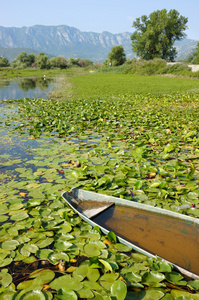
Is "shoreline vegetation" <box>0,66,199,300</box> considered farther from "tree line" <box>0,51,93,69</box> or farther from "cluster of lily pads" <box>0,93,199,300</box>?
"tree line" <box>0,51,93,69</box>

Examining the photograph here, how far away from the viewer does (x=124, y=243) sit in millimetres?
1799

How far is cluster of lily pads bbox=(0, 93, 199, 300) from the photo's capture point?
1.46m

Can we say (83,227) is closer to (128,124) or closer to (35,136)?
(35,136)

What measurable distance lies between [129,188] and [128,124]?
3259mm

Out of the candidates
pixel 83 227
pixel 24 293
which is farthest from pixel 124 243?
pixel 24 293

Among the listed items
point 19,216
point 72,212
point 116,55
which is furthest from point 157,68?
point 19,216

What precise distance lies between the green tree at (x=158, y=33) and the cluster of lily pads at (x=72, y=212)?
142 ft

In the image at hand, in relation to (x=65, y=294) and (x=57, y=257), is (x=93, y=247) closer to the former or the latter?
(x=57, y=257)

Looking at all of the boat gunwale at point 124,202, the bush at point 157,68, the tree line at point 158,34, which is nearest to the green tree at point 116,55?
the tree line at point 158,34

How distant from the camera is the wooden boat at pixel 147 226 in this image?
170cm

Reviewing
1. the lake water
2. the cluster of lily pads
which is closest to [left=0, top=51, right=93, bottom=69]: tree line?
the lake water

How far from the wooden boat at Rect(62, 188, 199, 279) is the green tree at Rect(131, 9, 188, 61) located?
150ft

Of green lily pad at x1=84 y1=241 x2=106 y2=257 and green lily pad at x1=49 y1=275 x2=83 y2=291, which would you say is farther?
green lily pad at x1=84 y1=241 x2=106 y2=257

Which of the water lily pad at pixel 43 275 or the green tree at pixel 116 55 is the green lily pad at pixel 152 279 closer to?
the water lily pad at pixel 43 275
